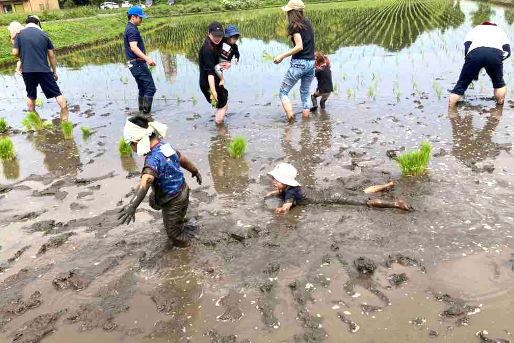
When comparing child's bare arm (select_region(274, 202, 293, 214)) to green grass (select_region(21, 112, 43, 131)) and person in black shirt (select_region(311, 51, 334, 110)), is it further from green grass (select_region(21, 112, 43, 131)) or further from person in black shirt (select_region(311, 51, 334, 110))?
green grass (select_region(21, 112, 43, 131))

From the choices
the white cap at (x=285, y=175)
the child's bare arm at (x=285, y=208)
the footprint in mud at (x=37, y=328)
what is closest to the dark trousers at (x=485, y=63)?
the white cap at (x=285, y=175)

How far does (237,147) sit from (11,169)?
3066 mm

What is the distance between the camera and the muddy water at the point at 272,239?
265cm

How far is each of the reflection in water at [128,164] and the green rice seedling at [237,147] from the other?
49.7 inches

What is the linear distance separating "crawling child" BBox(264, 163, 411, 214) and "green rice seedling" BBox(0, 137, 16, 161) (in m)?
3.97

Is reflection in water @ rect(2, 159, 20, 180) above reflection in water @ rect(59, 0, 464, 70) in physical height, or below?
below

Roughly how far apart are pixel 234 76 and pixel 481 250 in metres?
8.12

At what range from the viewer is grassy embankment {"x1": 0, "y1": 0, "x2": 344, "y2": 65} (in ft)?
64.6

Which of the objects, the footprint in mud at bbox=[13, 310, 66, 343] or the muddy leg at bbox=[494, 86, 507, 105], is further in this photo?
the muddy leg at bbox=[494, 86, 507, 105]

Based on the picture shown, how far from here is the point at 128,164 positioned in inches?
211

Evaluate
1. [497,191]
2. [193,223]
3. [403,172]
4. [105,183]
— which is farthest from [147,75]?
[497,191]

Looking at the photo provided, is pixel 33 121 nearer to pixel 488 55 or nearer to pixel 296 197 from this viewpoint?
pixel 296 197

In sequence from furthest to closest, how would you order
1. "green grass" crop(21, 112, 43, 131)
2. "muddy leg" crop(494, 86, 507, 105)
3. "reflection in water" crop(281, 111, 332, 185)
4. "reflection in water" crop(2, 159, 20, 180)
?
"green grass" crop(21, 112, 43, 131), "muddy leg" crop(494, 86, 507, 105), "reflection in water" crop(2, 159, 20, 180), "reflection in water" crop(281, 111, 332, 185)

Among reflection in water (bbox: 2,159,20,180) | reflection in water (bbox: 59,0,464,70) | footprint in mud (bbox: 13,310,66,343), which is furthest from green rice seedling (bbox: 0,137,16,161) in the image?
reflection in water (bbox: 59,0,464,70)
